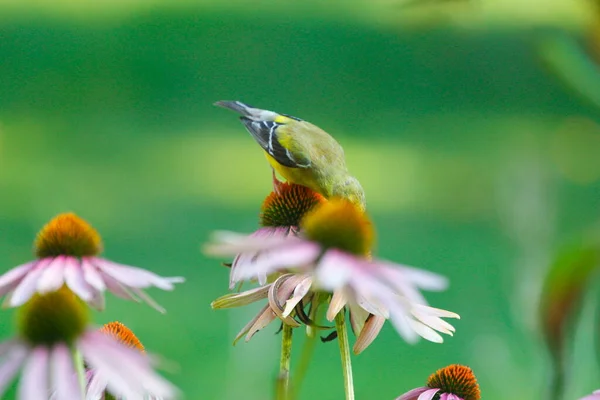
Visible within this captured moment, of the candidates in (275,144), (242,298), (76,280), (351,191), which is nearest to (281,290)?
(242,298)

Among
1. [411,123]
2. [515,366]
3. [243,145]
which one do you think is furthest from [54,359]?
[411,123]

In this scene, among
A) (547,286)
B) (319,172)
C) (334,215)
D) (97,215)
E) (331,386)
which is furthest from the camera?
(97,215)

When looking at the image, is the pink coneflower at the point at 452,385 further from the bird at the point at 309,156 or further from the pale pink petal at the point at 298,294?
the bird at the point at 309,156

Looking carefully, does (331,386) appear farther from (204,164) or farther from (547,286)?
(547,286)

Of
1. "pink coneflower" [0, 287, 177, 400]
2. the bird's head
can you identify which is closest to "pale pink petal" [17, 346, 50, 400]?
"pink coneflower" [0, 287, 177, 400]

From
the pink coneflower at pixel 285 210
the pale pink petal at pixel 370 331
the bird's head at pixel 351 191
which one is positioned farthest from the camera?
the bird's head at pixel 351 191

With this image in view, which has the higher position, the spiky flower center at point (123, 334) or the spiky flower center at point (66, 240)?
the spiky flower center at point (66, 240)

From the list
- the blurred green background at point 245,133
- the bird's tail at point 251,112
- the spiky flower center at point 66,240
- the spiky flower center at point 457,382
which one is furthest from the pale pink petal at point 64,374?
the blurred green background at point 245,133
